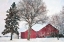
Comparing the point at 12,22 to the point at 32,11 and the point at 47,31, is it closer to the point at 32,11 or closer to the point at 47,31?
the point at 32,11

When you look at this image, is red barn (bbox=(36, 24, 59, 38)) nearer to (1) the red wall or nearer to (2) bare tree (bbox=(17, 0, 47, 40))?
(1) the red wall

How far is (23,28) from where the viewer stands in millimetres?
1940

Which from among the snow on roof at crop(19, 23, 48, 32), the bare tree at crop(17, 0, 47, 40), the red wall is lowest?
the red wall

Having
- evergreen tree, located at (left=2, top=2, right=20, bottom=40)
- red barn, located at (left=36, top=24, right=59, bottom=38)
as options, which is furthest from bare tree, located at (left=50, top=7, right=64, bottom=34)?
evergreen tree, located at (left=2, top=2, right=20, bottom=40)

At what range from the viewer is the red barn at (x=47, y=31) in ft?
6.34

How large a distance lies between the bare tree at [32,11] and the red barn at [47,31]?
127 millimetres

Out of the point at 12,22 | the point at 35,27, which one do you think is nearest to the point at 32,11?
the point at 35,27

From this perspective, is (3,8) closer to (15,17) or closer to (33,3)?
(15,17)

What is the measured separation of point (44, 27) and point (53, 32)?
0.52 feet

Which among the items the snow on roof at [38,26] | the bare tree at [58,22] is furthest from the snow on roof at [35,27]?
the bare tree at [58,22]

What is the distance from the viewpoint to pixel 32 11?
1975mm

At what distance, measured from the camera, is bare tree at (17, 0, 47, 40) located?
1943 millimetres

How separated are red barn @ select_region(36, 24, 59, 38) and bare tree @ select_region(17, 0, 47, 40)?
0.42 feet

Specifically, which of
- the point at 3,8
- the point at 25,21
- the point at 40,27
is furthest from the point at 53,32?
the point at 3,8
